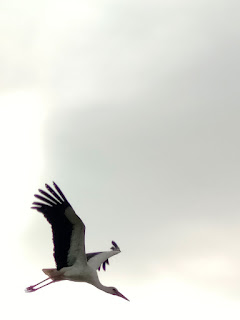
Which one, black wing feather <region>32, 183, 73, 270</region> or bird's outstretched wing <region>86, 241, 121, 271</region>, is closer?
black wing feather <region>32, 183, 73, 270</region>

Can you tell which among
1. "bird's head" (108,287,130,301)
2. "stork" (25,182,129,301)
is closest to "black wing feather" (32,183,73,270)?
"stork" (25,182,129,301)

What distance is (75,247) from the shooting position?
4231cm

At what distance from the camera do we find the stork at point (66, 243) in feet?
135

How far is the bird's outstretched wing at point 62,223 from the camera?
41.2 meters

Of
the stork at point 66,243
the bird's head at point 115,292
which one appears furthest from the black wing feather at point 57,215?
the bird's head at point 115,292

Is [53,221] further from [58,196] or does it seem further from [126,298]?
[126,298]

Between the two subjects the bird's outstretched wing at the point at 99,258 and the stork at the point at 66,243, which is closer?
the stork at the point at 66,243

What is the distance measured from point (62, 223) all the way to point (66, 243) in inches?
39.9

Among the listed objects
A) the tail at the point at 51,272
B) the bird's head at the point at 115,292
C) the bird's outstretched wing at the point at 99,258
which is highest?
the bird's outstretched wing at the point at 99,258

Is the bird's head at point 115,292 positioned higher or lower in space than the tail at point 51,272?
higher

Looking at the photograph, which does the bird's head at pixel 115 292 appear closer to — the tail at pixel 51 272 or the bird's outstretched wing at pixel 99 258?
the bird's outstretched wing at pixel 99 258

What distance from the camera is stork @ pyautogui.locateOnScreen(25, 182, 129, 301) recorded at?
4122 cm

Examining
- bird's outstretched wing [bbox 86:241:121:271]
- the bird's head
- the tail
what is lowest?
the tail

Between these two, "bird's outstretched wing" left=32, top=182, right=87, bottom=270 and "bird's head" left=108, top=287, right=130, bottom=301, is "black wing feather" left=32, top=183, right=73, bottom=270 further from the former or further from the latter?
"bird's head" left=108, top=287, right=130, bottom=301
